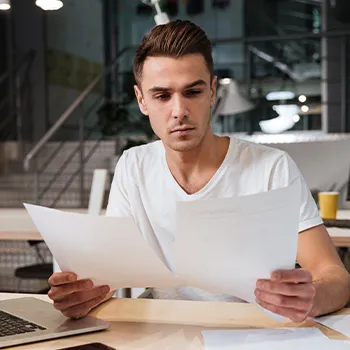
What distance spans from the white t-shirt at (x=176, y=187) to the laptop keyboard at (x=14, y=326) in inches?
16.5

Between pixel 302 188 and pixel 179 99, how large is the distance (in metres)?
0.35

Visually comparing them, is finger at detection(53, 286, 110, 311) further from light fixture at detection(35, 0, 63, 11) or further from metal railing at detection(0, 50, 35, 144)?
metal railing at detection(0, 50, 35, 144)

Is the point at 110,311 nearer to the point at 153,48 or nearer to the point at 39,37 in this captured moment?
the point at 153,48

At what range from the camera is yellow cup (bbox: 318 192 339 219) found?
2.19 m

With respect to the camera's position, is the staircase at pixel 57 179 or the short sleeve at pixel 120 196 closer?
the short sleeve at pixel 120 196

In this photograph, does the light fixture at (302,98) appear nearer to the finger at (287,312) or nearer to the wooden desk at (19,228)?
the wooden desk at (19,228)

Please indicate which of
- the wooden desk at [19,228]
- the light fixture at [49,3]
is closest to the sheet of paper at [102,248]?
the wooden desk at [19,228]

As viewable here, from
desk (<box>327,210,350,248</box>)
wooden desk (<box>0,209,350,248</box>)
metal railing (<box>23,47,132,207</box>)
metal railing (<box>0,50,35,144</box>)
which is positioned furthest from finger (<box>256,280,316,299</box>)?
metal railing (<box>0,50,35,144</box>)

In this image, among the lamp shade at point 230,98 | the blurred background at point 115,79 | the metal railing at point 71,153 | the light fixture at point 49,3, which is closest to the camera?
the light fixture at point 49,3

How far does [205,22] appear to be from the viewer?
7.45 meters

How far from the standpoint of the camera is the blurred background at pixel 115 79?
575 cm

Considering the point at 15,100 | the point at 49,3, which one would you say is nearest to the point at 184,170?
the point at 49,3

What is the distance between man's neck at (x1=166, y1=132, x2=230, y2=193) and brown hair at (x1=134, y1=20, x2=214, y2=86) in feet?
0.60

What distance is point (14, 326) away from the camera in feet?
3.34
